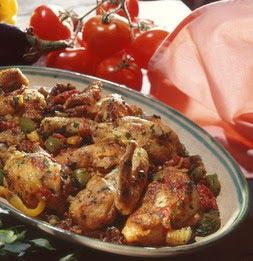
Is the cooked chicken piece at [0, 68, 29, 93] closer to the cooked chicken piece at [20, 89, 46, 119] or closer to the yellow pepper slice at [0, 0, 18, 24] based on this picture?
the cooked chicken piece at [20, 89, 46, 119]

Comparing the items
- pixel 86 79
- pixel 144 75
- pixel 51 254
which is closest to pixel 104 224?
pixel 51 254

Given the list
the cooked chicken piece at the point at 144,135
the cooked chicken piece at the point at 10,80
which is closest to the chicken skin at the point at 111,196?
the cooked chicken piece at the point at 144,135

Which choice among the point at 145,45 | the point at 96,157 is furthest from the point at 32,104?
the point at 145,45

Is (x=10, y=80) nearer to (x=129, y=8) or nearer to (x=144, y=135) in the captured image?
(x=144, y=135)

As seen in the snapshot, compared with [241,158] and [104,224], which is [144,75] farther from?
[104,224]

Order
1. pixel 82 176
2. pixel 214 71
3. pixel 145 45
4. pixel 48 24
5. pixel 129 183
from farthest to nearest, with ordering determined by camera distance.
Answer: pixel 48 24, pixel 145 45, pixel 214 71, pixel 82 176, pixel 129 183

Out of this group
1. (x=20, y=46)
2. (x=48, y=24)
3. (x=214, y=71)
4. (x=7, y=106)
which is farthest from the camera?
(x=48, y=24)

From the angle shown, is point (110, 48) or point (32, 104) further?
point (110, 48)

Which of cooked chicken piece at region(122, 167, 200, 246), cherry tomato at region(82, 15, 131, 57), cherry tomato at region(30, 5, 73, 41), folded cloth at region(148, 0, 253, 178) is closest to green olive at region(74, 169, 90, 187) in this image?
cooked chicken piece at region(122, 167, 200, 246)
